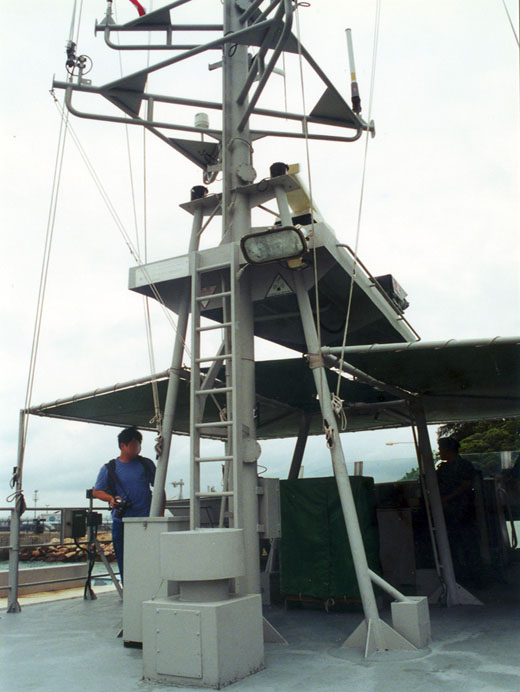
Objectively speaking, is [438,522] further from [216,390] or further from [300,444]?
[300,444]

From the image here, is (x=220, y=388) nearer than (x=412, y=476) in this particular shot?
Yes

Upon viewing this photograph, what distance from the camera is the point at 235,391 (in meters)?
5.15

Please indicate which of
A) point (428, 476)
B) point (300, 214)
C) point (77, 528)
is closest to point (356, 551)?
point (428, 476)

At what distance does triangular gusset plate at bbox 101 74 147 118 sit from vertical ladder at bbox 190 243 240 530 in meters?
2.28

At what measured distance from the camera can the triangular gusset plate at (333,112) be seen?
256 inches

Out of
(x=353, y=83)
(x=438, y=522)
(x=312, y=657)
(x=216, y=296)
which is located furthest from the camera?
(x=438, y=522)

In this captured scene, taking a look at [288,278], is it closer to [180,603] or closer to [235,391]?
[235,391]

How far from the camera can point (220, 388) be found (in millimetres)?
5535

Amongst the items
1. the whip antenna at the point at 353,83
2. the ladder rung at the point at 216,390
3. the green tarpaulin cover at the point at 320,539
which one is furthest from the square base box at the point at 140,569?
the whip antenna at the point at 353,83

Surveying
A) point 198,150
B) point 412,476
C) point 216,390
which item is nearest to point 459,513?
point 216,390

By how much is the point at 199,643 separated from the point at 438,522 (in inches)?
182

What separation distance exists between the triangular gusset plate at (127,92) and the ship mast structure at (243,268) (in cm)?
1

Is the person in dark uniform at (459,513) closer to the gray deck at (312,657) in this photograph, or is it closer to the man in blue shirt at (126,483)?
the gray deck at (312,657)

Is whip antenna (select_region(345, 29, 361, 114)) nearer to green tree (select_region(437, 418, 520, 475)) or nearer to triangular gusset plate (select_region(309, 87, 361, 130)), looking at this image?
triangular gusset plate (select_region(309, 87, 361, 130))
